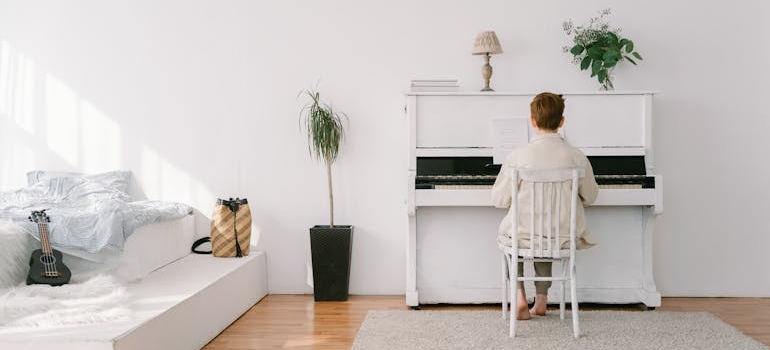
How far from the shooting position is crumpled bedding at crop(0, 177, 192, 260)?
3.52 metres

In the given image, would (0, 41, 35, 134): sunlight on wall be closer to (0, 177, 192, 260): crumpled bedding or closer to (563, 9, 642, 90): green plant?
(0, 177, 192, 260): crumpled bedding

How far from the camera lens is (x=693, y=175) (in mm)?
4562

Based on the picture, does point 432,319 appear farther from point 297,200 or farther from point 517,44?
point 517,44

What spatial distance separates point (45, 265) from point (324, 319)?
1.51m

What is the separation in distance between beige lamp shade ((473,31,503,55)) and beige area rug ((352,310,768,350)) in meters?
1.61

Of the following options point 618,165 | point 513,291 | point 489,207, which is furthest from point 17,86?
point 618,165

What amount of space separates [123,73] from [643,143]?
11.4ft

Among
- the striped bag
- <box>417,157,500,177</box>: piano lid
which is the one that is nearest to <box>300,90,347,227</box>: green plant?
the striped bag

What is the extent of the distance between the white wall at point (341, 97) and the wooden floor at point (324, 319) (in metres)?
0.22

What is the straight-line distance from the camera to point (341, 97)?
15.3ft

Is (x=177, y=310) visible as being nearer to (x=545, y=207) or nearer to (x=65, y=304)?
(x=65, y=304)

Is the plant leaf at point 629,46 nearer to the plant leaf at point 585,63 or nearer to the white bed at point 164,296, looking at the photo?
the plant leaf at point 585,63

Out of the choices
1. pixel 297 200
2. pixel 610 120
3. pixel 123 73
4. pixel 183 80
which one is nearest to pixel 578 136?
pixel 610 120

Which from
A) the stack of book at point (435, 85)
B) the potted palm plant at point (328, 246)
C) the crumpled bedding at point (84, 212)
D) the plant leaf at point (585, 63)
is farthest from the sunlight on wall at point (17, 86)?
Result: the plant leaf at point (585, 63)
